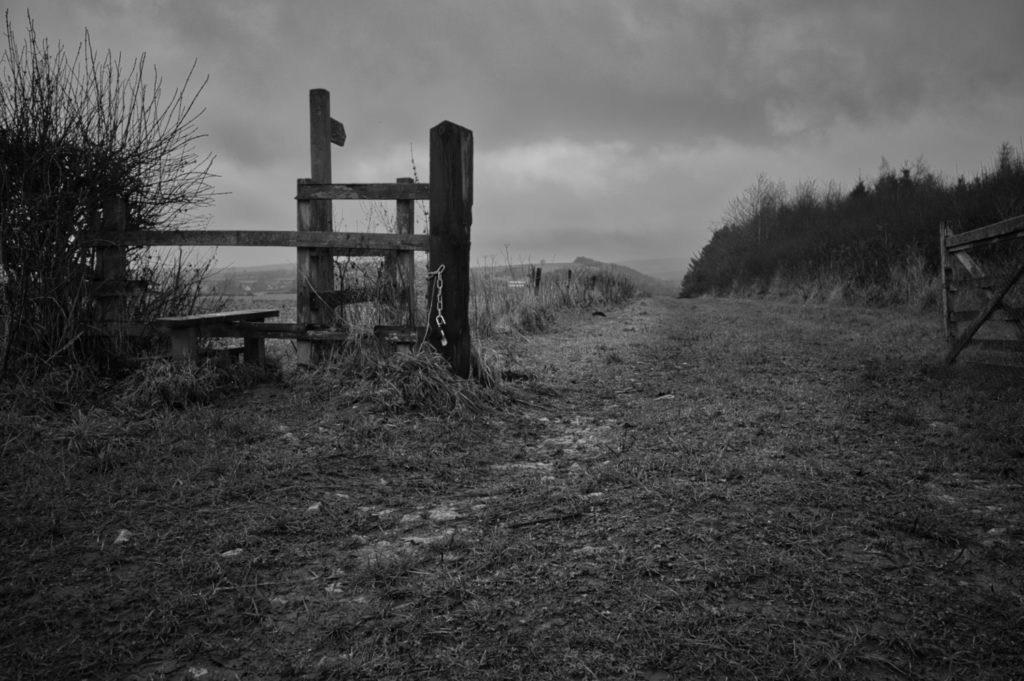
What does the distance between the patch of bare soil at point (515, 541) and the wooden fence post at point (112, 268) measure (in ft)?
5.02

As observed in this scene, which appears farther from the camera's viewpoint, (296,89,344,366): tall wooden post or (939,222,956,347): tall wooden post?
(939,222,956,347): tall wooden post

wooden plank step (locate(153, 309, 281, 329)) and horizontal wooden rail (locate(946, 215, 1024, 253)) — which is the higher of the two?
horizontal wooden rail (locate(946, 215, 1024, 253))

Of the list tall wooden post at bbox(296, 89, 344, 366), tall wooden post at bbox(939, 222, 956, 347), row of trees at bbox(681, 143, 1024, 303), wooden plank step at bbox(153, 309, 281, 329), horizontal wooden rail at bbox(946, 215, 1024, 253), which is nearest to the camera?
wooden plank step at bbox(153, 309, 281, 329)

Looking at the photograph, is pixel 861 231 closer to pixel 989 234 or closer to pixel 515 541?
pixel 989 234

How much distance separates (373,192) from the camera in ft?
19.4

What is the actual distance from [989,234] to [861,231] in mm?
16088

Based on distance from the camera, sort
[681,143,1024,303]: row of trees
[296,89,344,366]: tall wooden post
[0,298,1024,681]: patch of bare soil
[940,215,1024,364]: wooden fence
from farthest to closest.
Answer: [681,143,1024,303]: row of trees → [940,215,1024,364]: wooden fence → [296,89,344,366]: tall wooden post → [0,298,1024,681]: patch of bare soil

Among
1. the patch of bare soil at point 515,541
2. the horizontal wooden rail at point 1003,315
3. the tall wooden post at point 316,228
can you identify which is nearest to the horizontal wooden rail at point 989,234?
the horizontal wooden rail at point 1003,315

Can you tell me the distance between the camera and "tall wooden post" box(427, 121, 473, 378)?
18.5ft

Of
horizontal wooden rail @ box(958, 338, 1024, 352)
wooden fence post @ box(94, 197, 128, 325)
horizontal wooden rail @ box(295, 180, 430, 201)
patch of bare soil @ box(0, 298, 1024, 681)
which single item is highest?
horizontal wooden rail @ box(295, 180, 430, 201)

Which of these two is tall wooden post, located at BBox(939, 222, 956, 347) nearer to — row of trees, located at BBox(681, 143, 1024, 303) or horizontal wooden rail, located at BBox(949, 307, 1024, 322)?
horizontal wooden rail, located at BBox(949, 307, 1024, 322)

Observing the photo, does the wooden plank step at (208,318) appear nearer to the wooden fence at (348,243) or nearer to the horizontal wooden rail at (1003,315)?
the wooden fence at (348,243)

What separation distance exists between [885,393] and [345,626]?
562 centimetres

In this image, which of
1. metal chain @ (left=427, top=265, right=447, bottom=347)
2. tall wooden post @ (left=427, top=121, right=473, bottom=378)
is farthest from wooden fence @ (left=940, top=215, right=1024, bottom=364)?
metal chain @ (left=427, top=265, right=447, bottom=347)
